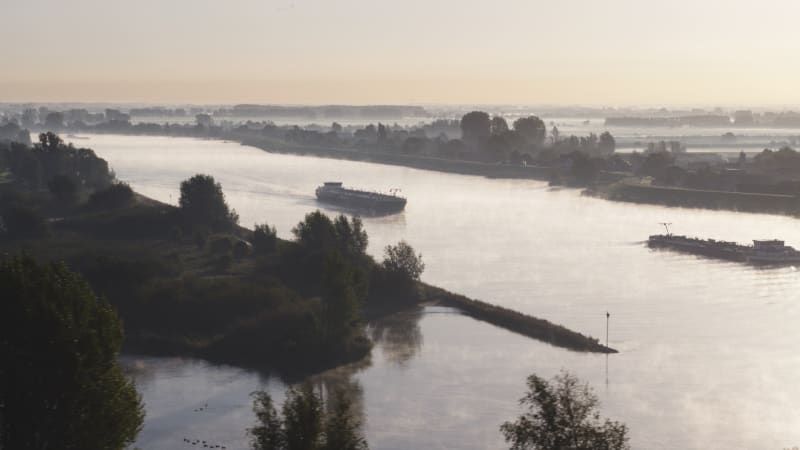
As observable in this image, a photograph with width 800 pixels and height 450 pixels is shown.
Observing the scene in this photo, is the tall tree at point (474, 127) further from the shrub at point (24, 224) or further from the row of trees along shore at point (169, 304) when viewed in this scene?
the shrub at point (24, 224)

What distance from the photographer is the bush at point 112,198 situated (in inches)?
1517

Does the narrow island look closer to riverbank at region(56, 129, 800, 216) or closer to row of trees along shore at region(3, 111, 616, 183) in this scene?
riverbank at region(56, 129, 800, 216)

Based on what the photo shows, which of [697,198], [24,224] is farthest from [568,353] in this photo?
[697,198]

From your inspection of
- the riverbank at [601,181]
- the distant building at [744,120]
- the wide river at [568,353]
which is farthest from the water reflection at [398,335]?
the distant building at [744,120]

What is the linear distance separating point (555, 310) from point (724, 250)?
37.2 ft

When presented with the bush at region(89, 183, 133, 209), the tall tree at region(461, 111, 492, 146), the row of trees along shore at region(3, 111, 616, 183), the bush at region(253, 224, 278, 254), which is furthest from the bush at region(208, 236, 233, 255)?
the tall tree at region(461, 111, 492, 146)

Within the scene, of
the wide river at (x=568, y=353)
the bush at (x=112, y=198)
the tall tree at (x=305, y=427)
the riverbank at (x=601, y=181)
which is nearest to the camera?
the tall tree at (x=305, y=427)

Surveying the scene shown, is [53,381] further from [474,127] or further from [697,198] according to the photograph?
[474,127]

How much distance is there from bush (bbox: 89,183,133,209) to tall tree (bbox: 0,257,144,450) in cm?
2721

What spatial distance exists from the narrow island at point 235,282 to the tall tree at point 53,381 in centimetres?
249

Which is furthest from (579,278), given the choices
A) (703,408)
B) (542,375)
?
(703,408)

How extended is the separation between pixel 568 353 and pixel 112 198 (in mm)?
23237

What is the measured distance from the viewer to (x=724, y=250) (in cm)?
3269

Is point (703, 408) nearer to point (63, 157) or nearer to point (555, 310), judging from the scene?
point (555, 310)
